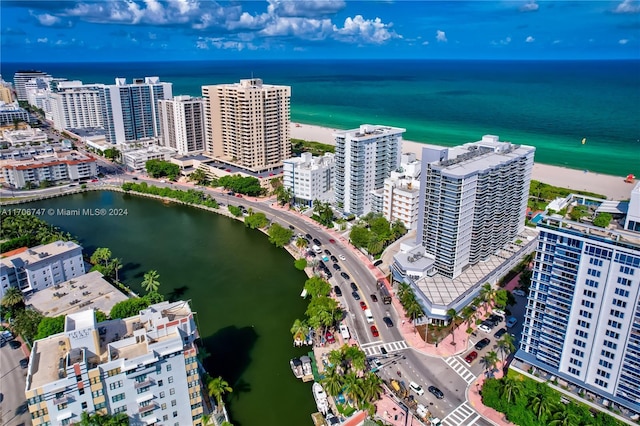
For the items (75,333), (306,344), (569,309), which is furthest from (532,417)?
(75,333)

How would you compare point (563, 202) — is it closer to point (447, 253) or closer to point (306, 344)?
point (447, 253)

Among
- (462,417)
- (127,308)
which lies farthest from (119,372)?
(462,417)

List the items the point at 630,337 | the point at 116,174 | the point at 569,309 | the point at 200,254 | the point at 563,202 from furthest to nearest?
the point at 116,174
the point at 200,254
the point at 563,202
the point at 569,309
the point at 630,337

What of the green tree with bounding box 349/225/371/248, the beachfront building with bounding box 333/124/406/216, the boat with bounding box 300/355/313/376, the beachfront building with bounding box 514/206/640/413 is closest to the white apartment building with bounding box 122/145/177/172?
the beachfront building with bounding box 333/124/406/216

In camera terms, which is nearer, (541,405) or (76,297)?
(541,405)

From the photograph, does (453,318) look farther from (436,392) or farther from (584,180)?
A: (584,180)

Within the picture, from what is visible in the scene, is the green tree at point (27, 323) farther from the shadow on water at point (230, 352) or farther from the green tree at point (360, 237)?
the green tree at point (360, 237)

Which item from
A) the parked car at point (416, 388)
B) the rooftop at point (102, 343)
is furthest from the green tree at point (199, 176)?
the parked car at point (416, 388)
